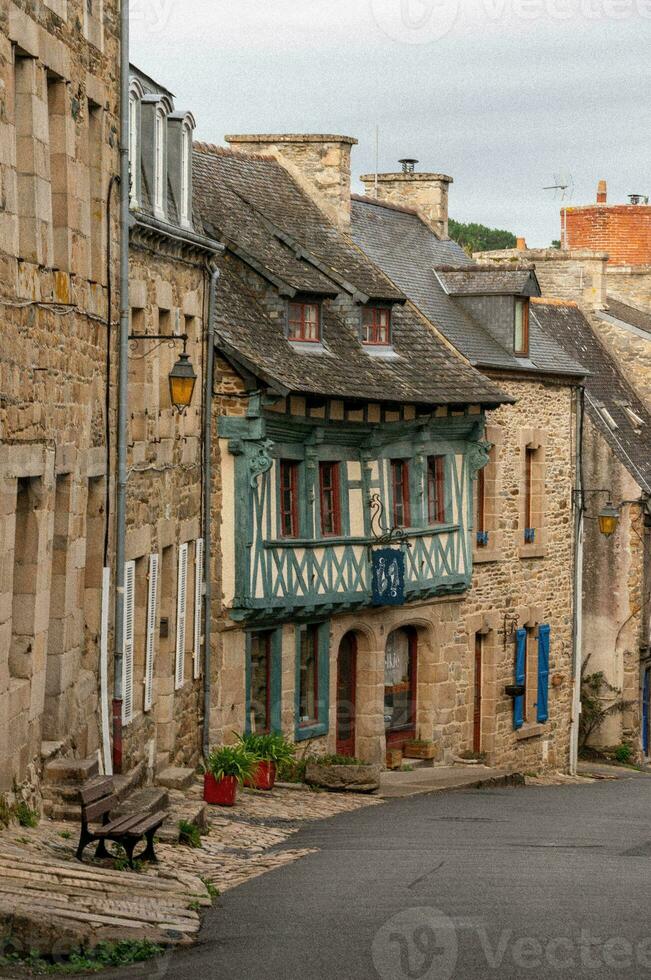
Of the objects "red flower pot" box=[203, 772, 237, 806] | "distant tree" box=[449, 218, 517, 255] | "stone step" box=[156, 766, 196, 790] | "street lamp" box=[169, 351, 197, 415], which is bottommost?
"red flower pot" box=[203, 772, 237, 806]

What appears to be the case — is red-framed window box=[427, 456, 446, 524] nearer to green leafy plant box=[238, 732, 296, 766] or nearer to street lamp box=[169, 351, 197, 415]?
green leafy plant box=[238, 732, 296, 766]

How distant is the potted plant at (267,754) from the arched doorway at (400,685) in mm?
3514

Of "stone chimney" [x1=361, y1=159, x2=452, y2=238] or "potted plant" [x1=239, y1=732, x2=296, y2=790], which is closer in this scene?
"potted plant" [x1=239, y1=732, x2=296, y2=790]

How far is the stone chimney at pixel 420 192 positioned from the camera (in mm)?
30750

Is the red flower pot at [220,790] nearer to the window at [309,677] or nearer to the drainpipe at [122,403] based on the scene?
the drainpipe at [122,403]

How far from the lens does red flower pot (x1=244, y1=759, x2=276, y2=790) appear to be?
20078 millimetres

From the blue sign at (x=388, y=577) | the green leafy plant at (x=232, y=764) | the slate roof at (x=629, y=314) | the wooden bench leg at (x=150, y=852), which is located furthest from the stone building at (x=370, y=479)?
the wooden bench leg at (x=150, y=852)

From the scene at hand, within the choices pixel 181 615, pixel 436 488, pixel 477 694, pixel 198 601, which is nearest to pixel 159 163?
pixel 181 615

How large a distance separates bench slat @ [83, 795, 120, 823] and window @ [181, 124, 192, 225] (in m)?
7.95

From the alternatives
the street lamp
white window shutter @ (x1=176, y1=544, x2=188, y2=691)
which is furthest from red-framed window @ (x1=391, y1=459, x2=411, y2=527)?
the street lamp

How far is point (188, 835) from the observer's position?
48.3 ft

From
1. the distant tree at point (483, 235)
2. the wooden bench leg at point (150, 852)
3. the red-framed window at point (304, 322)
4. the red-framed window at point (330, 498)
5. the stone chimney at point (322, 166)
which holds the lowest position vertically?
the wooden bench leg at point (150, 852)

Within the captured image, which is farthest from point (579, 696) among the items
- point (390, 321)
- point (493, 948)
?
point (493, 948)

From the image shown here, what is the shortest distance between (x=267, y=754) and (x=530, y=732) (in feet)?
28.4
